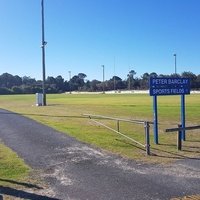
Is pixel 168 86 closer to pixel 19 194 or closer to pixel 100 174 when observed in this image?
pixel 100 174

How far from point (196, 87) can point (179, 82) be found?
436 ft

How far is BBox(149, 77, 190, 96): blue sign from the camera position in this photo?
14547 millimetres

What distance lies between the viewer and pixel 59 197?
767 cm

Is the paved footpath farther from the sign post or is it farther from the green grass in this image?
the sign post

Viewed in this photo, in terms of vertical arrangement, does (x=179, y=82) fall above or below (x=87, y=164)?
above

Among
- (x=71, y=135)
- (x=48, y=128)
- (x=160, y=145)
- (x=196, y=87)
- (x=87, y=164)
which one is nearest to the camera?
(x=87, y=164)

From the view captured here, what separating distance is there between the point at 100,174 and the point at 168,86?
6.26m

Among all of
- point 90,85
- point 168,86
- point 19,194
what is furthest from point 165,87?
point 90,85

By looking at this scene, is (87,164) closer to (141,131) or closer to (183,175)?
(183,175)

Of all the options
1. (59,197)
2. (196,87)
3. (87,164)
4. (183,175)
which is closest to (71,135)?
(87,164)

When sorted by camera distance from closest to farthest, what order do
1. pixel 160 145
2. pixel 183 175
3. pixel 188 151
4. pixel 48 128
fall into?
pixel 183 175, pixel 188 151, pixel 160 145, pixel 48 128

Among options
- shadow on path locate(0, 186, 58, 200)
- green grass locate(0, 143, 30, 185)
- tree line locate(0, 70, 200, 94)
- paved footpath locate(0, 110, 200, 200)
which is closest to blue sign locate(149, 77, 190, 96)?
paved footpath locate(0, 110, 200, 200)

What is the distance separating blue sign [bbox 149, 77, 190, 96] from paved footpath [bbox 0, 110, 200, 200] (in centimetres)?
300

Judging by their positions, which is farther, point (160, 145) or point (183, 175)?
point (160, 145)
